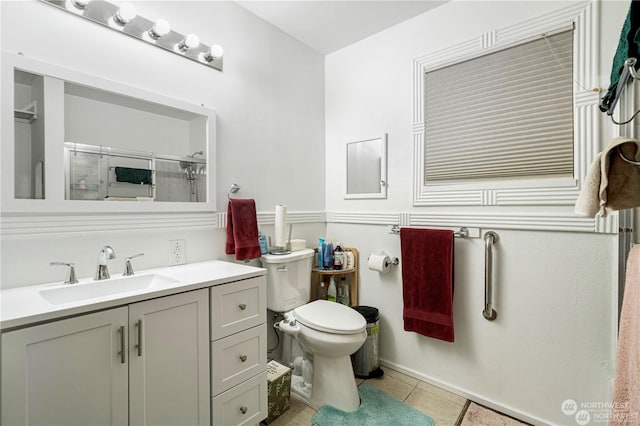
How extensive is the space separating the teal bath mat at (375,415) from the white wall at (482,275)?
357 mm

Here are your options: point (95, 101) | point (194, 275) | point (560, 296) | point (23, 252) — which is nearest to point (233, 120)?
point (95, 101)

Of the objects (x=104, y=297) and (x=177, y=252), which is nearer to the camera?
(x=104, y=297)

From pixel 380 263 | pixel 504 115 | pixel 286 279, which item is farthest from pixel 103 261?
pixel 504 115

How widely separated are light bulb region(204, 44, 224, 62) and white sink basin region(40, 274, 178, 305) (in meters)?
1.27

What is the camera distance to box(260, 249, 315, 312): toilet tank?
190 centimetres

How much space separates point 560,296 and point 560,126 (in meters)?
0.90

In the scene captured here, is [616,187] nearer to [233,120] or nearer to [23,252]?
[233,120]

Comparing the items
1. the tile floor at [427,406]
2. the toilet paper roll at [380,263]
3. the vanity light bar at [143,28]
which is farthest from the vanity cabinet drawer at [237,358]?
the vanity light bar at [143,28]

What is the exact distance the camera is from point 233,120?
190 cm

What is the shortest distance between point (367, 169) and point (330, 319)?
3.83ft

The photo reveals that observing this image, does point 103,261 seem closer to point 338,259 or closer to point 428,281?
point 338,259

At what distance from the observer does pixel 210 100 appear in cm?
178

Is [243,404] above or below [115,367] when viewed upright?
below

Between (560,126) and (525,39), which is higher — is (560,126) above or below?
below
